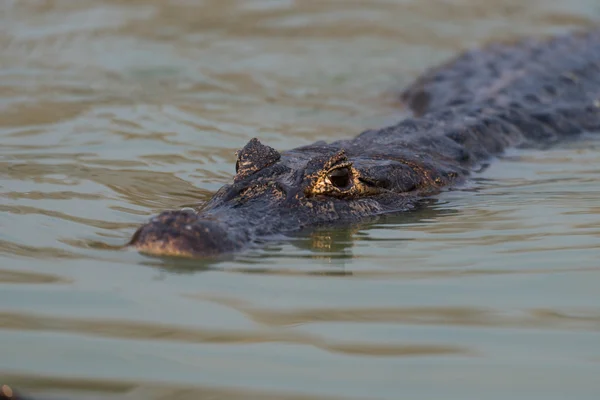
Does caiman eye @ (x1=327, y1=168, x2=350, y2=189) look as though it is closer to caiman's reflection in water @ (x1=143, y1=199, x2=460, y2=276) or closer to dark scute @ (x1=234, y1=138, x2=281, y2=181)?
caiman's reflection in water @ (x1=143, y1=199, x2=460, y2=276)

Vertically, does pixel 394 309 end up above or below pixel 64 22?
below

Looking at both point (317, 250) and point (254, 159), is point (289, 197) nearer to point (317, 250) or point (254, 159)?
point (254, 159)

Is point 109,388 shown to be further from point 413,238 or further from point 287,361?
point 413,238

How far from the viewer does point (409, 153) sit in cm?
682

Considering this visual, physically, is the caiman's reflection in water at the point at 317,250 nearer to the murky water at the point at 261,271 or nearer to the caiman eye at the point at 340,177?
the murky water at the point at 261,271

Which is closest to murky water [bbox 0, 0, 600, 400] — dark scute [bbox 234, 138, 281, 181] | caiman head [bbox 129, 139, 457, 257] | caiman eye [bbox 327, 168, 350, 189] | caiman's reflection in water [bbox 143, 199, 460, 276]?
caiman's reflection in water [bbox 143, 199, 460, 276]

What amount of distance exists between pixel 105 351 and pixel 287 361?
2.24ft

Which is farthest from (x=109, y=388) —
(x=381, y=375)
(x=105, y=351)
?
(x=381, y=375)

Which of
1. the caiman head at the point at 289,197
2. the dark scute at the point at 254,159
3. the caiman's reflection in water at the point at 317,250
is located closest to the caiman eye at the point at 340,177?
the caiman head at the point at 289,197

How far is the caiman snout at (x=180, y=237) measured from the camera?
4617mm

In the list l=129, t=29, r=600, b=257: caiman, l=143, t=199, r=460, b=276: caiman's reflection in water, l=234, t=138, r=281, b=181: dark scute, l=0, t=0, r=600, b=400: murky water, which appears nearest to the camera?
l=0, t=0, r=600, b=400: murky water

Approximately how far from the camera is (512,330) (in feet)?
12.3

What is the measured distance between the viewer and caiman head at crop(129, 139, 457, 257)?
4.70 m

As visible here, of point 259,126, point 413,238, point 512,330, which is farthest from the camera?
point 259,126
